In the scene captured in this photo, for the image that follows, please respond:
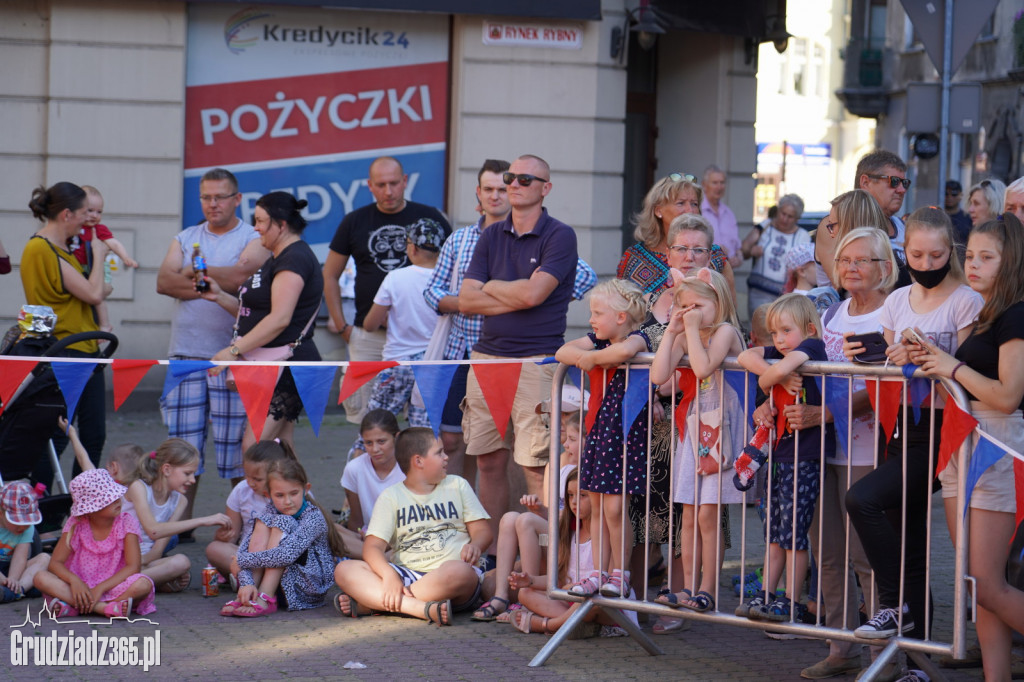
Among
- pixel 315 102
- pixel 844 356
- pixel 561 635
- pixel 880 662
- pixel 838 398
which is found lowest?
pixel 561 635

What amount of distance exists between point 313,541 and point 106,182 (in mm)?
6740

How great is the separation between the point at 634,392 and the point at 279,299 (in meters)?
2.69

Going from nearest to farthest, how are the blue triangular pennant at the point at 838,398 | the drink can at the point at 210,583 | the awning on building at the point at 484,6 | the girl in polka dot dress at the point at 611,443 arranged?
the blue triangular pennant at the point at 838,398
the girl in polka dot dress at the point at 611,443
the drink can at the point at 210,583
the awning on building at the point at 484,6

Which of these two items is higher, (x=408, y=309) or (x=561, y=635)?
(x=408, y=309)

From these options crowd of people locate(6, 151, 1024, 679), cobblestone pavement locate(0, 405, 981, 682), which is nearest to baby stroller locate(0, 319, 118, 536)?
crowd of people locate(6, 151, 1024, 679)

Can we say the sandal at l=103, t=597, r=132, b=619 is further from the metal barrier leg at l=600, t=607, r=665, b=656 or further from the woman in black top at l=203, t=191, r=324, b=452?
the metal barrier leg at l=600, t=607, r=665, b=656

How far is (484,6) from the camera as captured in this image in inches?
496

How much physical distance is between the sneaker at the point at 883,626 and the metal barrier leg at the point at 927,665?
11 centimetres

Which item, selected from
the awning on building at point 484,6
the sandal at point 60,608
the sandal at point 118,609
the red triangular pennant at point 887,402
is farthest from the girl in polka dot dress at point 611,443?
the awning on building at point 484,6

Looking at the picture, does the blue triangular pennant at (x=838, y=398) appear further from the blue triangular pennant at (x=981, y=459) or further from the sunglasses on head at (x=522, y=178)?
the sunglasses on head at (x=522, y=178)

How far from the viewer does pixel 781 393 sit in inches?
216

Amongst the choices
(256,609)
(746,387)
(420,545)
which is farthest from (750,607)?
(256,609)

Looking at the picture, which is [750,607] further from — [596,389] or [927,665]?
[596,389]

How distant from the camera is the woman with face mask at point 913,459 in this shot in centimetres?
521
